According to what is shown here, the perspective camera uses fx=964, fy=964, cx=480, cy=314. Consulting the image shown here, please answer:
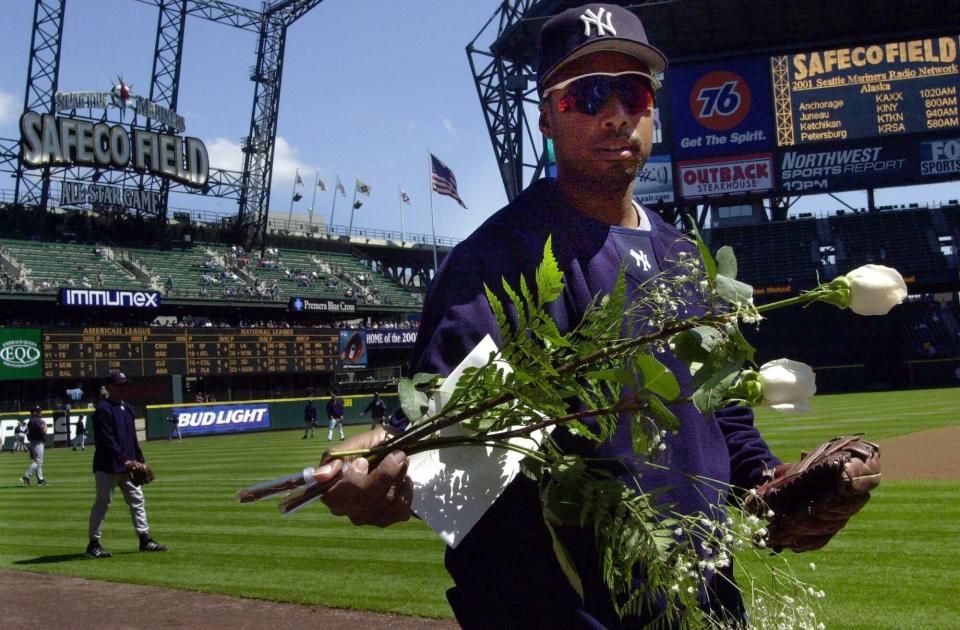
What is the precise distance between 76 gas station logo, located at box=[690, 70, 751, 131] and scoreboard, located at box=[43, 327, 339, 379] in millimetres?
16682

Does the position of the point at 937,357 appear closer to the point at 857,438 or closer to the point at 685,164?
the point at 685,164

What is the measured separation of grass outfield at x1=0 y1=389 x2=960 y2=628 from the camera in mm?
5980

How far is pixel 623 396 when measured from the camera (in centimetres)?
144

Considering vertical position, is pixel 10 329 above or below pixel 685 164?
below

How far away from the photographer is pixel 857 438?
1.89 m

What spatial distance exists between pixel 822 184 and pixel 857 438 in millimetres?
37101

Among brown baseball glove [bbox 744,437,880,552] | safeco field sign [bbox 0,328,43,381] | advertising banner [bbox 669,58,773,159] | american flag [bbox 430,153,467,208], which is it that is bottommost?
brown baseball glove [bbox 744,437,880,552]

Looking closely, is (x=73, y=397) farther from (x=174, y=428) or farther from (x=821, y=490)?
(x=821, y=490)

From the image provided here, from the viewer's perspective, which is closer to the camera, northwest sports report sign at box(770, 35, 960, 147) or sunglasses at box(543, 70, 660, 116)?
sunglasses at box(543, 70, 660, 116)

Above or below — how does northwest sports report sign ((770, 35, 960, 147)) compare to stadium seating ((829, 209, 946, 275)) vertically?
above

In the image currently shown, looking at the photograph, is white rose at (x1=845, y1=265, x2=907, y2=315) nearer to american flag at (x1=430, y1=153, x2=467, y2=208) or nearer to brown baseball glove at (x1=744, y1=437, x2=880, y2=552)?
brown baseball glove at (x1=744, y1=437, x2=880, y2=552)

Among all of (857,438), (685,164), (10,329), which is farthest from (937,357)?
(857,438)

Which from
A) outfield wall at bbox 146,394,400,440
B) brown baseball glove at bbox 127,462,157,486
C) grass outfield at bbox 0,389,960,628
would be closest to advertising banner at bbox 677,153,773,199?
outfield wall at bbox 146,394,400,440

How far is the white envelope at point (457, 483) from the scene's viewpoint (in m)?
1.53
